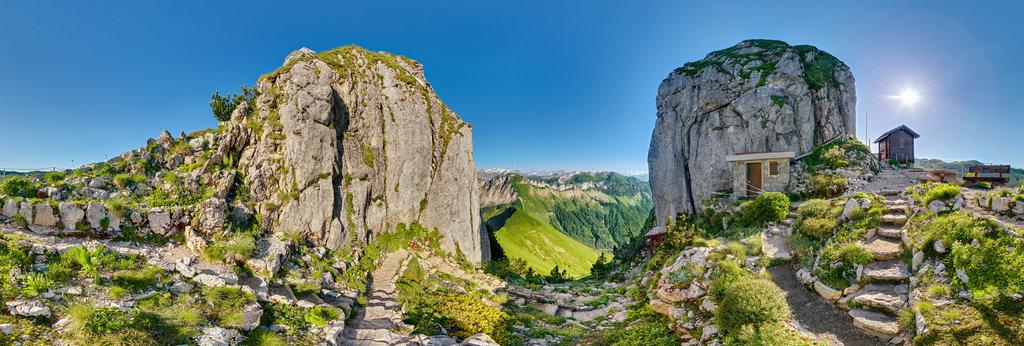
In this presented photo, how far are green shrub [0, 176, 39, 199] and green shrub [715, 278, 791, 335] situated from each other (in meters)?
26.0

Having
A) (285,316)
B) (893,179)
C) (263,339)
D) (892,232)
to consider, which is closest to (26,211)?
(285,316)

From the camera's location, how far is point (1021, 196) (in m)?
11.2

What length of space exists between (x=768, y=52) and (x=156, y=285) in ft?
179

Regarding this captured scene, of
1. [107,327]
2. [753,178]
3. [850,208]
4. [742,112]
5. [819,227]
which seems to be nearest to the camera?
[107,327]

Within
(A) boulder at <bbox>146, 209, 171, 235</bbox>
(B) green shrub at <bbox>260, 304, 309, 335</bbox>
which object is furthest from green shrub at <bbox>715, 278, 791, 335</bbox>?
(A) boulder at <bbox>146, 209, 171, 235</bbox>

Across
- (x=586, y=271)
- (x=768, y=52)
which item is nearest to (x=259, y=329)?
(x=768, y=52)

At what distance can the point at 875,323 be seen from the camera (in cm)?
895

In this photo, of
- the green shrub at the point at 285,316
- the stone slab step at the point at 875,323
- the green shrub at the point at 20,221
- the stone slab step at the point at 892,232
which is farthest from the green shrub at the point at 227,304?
the stone slab step at the point at 892,232

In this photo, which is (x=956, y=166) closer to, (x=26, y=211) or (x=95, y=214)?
(x=95, y=214)

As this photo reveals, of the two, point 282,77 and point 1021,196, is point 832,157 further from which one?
point 282,77

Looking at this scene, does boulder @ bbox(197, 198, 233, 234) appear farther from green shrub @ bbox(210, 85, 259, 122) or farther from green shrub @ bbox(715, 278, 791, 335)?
green shrub @ bbox(715, 278, 791, 335)

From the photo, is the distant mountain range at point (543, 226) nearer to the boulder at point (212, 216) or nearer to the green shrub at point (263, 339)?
the boulder at point (212, 216)

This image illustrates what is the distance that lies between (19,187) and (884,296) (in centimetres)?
3082

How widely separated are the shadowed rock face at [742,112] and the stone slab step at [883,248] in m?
25.4
